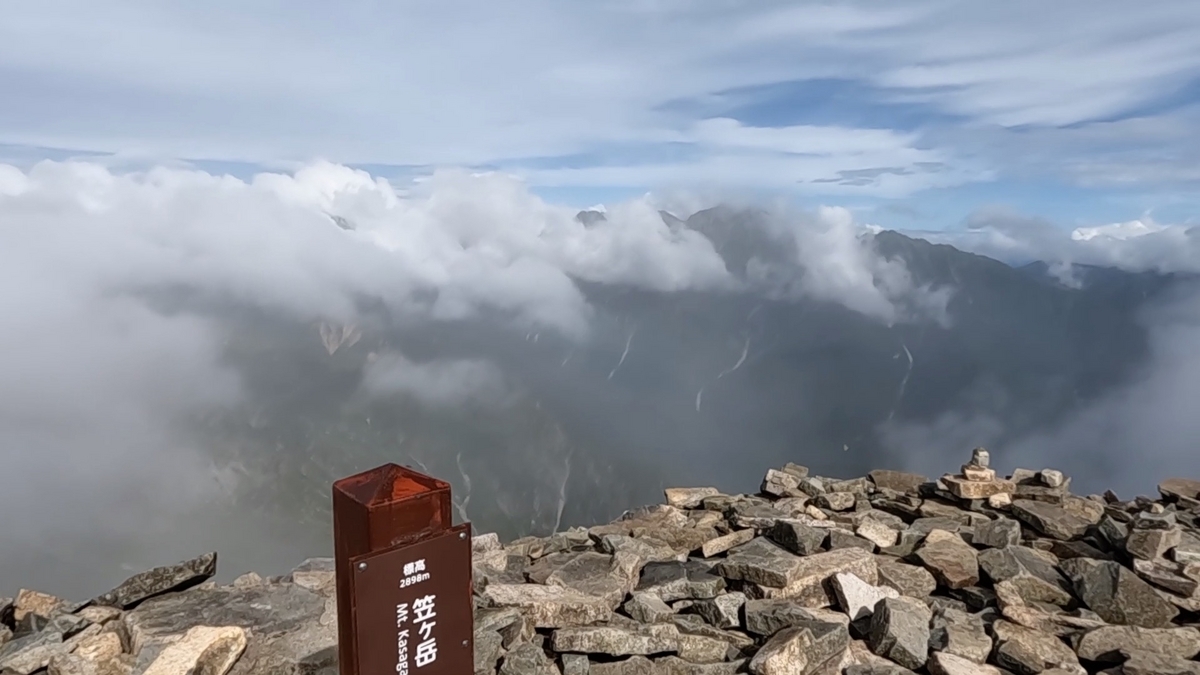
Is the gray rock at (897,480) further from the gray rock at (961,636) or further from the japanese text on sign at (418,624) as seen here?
the japanese text on sign at (418,624)

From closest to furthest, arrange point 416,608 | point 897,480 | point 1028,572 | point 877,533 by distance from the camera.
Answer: point 416,608
point 1028,572
point 877,533
point 897,480

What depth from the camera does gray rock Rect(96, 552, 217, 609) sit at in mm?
7266

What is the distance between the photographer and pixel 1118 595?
714 cm

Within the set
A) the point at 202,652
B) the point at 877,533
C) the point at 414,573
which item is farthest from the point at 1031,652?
the point at 202,652

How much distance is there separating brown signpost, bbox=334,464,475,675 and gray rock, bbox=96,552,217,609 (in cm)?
480

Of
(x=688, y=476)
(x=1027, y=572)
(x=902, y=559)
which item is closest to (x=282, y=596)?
(x=902, y=559)

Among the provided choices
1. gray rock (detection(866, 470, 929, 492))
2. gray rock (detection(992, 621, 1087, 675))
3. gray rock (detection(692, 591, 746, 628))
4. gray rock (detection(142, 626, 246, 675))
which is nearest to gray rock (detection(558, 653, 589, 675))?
gray rock (detection(692, 591, 746, 628))

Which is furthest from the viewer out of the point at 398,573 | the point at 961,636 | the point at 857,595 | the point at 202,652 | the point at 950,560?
the point at 950,560

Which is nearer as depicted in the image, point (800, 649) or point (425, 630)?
point (425, 630)

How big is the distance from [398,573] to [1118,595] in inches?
268

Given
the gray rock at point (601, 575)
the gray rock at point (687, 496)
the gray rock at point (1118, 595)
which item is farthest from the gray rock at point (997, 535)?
the gray rock at point (601, 575)

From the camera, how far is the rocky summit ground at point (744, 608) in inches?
237

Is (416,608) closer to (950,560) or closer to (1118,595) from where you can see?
(950,560)

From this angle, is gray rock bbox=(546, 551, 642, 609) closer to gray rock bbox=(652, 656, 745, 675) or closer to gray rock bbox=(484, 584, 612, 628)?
gray rock bbox=(484, 584, 612, 628)
